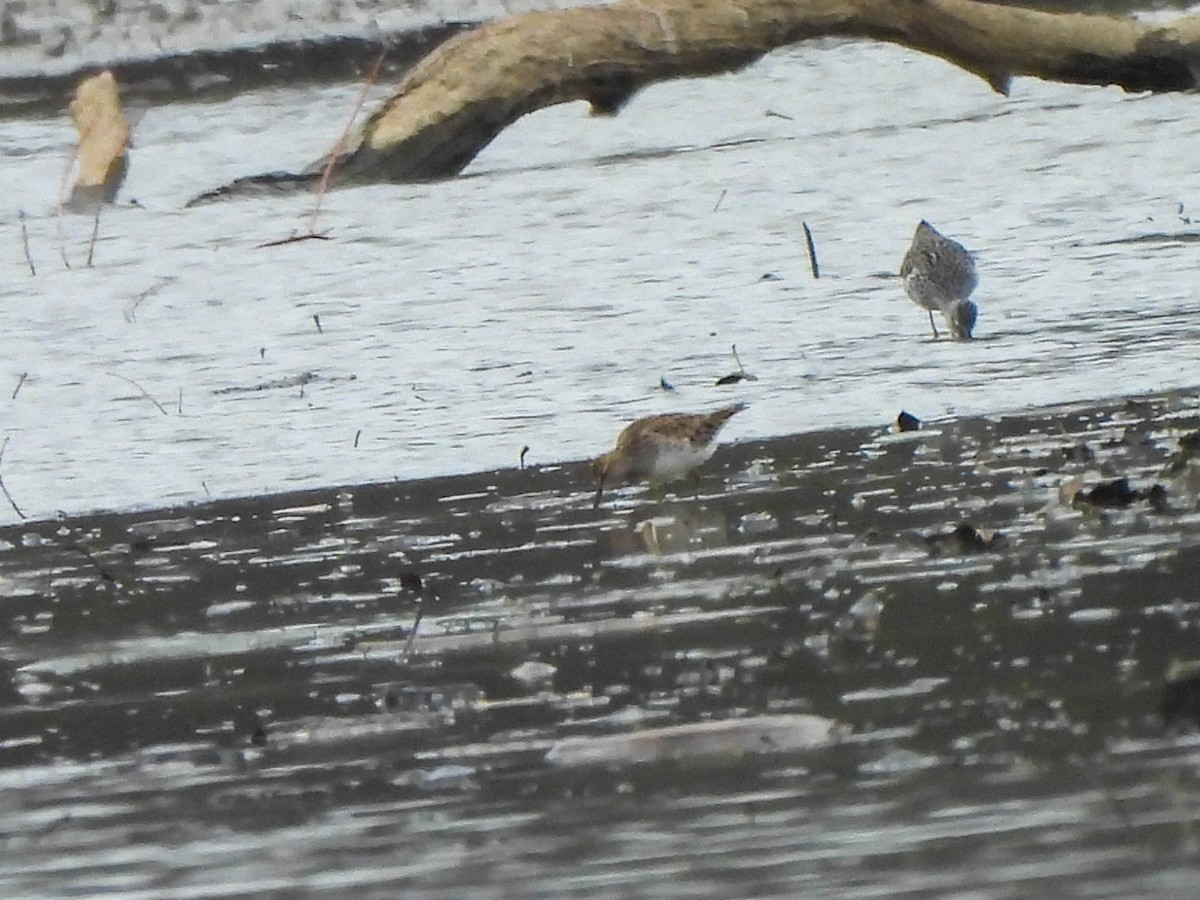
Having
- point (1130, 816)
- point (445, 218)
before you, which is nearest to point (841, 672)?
point (1130, 816)

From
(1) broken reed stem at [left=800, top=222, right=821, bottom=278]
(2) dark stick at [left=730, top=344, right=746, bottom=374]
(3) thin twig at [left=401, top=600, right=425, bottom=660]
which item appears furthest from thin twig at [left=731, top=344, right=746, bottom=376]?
(3) thin twig at [left=401, top=600, right=425, bottom=660]

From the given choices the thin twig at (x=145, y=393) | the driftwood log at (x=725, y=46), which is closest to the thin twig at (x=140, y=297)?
the thin twig at (x=145, y=393)

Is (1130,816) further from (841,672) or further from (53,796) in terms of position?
(53,796)

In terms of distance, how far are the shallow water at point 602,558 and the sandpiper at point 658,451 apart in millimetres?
70

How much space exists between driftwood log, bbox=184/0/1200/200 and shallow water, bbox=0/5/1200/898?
367 mm

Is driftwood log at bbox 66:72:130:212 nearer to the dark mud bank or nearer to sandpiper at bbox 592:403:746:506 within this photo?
the dark mud bank

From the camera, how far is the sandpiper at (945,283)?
6176mm

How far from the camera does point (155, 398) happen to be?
20.7 feet

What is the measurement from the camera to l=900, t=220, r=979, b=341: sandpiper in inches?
243

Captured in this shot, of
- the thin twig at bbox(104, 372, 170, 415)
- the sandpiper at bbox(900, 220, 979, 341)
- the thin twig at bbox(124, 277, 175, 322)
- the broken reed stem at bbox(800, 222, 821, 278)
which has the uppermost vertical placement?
the sandpiper at bbox(900, 220, 979, 341)

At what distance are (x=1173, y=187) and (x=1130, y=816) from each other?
5.93 meters

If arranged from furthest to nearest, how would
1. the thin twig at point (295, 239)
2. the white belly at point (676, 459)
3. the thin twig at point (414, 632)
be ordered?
1. the thin twig at point (295, 239)
2. the white belly at point (676, 459)
3. the thin twig at point (414, 632)

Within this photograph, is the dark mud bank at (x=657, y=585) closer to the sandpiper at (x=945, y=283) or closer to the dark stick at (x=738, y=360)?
the dark stick at (x=738, y=360)

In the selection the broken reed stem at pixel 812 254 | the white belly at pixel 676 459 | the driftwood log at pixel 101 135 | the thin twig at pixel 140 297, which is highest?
the white belly at pixel 676 459
